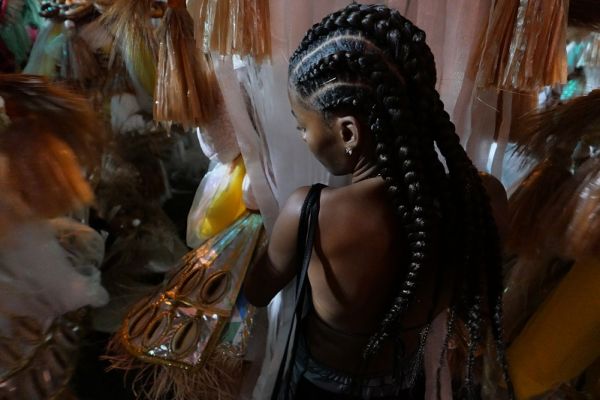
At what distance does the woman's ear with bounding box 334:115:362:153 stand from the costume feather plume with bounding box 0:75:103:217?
34 centimetres

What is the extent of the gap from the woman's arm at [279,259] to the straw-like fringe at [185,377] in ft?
0.55

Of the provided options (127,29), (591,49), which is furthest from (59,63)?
(591,49)

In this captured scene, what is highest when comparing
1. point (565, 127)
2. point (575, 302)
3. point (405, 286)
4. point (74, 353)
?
point (565, 127)

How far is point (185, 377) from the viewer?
2.52ft

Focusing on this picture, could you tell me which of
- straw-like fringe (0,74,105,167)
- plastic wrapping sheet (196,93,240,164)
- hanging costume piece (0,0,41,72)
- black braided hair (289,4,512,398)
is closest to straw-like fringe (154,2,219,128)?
plastic wrapping sheet (196,93,240,164)

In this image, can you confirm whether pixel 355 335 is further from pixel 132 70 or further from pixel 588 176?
pixel 132 70

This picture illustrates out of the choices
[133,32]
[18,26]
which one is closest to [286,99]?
[133,32]

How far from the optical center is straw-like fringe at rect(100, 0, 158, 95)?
818 mm

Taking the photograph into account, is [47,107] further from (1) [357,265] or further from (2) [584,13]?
(2) [584,13]

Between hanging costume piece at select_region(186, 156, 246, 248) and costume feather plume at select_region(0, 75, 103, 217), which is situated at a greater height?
costume feather plume at select_region(0, 75, 103, 217)

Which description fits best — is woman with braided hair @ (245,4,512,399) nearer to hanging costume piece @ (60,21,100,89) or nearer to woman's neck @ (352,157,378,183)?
woman's neck @ (352,157,378,183)

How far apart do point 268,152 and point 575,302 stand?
20.8 inches

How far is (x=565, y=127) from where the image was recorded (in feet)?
2.60

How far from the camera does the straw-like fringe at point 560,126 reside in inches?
30.5
